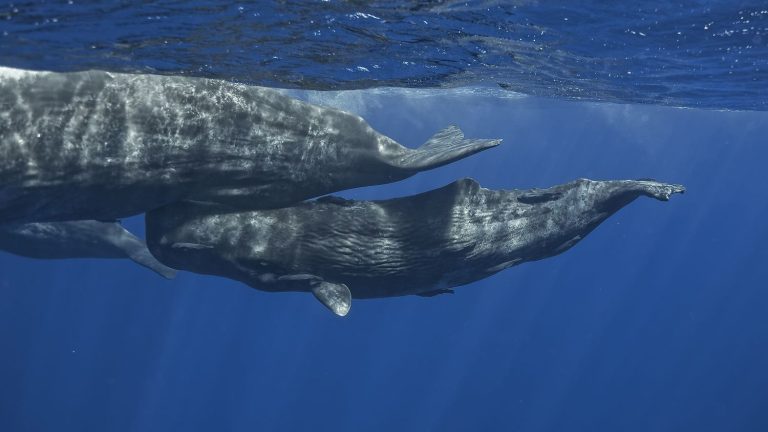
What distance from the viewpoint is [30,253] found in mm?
16359

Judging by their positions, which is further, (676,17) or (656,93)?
(656,93)

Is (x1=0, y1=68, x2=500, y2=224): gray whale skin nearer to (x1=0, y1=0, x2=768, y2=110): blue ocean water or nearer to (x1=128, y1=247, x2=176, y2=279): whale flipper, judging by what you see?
(x1=0, y1=0, x2=768, y2=110): blue ocean water

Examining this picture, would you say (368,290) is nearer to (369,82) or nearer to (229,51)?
(229,51)

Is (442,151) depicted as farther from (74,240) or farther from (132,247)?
(74,240)

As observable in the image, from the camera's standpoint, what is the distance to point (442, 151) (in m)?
8.26

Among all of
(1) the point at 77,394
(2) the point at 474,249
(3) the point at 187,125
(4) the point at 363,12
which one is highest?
(4) the point at 363,12

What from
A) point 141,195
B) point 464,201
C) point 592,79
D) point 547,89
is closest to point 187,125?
point 141,195

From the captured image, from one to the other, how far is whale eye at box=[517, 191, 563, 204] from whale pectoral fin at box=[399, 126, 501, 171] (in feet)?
3.40

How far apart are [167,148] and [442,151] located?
3501mm

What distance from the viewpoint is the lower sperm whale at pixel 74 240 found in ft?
50.9

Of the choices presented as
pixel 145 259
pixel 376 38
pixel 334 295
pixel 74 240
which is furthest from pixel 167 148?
pixel 74 240

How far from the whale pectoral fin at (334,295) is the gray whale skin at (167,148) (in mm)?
1463

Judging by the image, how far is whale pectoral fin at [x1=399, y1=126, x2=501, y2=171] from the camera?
7.86 metres

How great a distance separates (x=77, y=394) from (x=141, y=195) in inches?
2753
